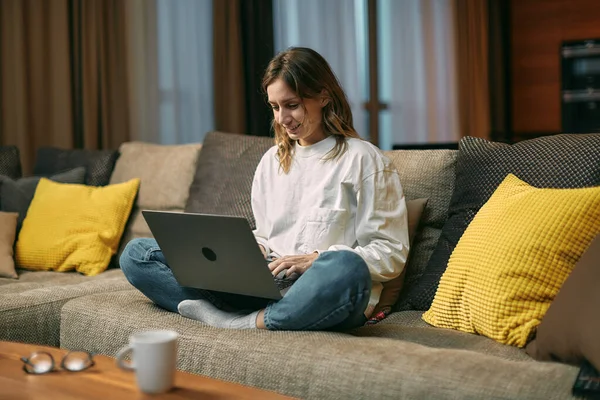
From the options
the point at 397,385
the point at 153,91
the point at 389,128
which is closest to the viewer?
the point at 397,385

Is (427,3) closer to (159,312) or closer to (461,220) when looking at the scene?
(461,220)

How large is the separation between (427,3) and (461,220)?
4.10 m

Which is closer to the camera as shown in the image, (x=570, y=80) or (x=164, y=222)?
(x=164, y=222)

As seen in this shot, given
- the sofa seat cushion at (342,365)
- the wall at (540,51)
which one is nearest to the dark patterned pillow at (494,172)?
the sofa seat cushion at (342,365)

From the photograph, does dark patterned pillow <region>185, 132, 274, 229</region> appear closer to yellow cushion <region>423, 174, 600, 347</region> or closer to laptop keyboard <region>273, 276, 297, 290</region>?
laptop keyboard <region>273, 276, 297, 290</region>

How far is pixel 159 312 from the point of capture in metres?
2.07

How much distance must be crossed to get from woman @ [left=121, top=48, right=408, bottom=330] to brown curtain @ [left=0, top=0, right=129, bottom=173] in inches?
87.3

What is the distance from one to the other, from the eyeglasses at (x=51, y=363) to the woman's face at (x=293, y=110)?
92cm

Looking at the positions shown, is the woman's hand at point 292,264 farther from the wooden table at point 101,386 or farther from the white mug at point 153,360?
the white mug at point 153,360

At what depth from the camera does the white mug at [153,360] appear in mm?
1271

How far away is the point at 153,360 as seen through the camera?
4.17 feet

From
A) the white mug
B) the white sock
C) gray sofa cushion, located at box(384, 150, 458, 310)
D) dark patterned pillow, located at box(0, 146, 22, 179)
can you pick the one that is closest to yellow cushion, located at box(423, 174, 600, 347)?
gray sofa cushion, located at box(384, 150, 458, 310)

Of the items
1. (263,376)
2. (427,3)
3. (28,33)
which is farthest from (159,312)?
(427,3)

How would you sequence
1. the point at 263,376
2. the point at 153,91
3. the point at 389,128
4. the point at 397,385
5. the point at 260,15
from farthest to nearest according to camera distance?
the point at 389,128, the point at 260,15, the point at 153,91, the point at 263,376, the point at 397,385
